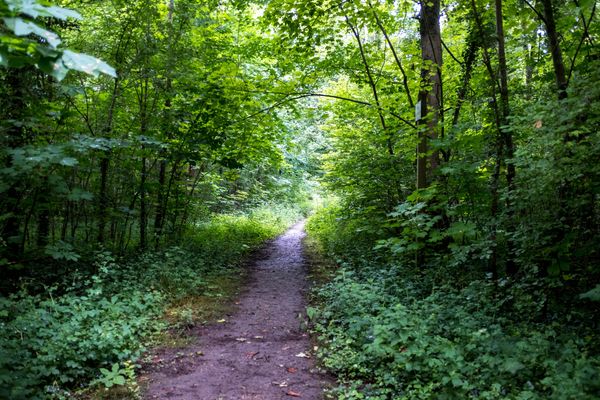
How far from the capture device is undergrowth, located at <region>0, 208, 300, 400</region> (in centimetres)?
388

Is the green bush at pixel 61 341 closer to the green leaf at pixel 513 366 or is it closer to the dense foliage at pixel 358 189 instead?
the dense foliage at pixel 358 189

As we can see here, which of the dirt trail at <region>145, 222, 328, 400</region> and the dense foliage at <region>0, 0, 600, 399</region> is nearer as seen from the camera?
the dense foliage at <region>0, 0, 600, 399</region>

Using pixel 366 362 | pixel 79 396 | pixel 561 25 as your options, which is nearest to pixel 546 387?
pixel 366 362

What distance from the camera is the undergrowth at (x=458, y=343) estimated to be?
3379mm

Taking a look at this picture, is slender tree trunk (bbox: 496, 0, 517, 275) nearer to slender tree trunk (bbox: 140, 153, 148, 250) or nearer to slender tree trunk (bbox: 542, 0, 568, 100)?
slender tree trunk (bbox: 542, 0, 568, 100)

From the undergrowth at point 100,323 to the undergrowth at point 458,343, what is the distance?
2167 mm

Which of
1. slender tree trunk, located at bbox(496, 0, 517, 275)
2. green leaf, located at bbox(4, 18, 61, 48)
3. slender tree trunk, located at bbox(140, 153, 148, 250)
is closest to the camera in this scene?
green leaf, located at bbox(4, 18, 61, 48)

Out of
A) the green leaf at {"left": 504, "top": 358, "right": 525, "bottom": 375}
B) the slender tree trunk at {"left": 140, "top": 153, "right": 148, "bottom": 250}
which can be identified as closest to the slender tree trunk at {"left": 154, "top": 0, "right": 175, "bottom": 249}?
the slender tree trunk at {"left": 140, "top": 153, "right": 148, "bottom": 250}

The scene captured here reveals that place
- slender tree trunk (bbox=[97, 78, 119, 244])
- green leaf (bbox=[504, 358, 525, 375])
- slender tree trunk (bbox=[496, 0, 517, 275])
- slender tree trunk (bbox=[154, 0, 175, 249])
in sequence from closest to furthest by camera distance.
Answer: green leaf (bbox=[504, 358, 525, 375]) → slender tree trunk (bbox=[496, 0, 517, 275]) → slender tree trunk (bbox=[97, 78, 119, 244]) → slender tree trunk (bbox=[154, 0, 175, 249])

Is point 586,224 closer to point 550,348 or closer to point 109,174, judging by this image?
point 550,348

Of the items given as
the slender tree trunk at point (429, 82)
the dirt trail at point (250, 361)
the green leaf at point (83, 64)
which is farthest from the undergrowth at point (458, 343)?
the green leaf at point (83, 64)

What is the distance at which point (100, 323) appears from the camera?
4.97 m

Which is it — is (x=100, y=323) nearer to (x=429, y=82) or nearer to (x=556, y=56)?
(x=556, y=56)

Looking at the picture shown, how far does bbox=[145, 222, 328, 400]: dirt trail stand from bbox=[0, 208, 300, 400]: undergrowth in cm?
41
